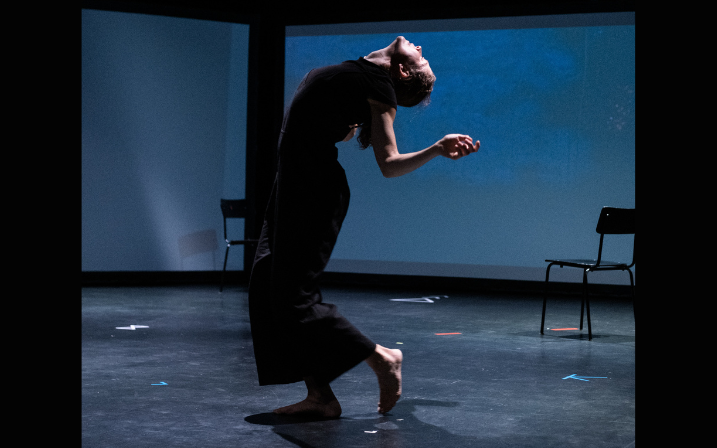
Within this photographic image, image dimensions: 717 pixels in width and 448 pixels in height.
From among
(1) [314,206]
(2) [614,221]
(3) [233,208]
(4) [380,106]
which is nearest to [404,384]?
(1) [314,206]

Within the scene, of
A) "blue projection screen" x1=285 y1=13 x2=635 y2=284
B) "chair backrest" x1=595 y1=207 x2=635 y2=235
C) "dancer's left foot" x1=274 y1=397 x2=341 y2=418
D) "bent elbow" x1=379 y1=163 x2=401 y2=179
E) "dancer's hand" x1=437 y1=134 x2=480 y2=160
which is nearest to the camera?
"dancer's hand" x1=437 y1=134 x2=480 y2=160

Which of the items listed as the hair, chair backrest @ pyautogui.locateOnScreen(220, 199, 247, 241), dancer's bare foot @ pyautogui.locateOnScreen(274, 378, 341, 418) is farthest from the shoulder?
chair backrest @ pyautogui.locateOnScreen(220, 199, 247, 241)

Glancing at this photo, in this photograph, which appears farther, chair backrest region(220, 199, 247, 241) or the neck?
chair backrest region(220, 199, 247, 241)

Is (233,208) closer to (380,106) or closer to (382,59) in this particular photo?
(382,59)

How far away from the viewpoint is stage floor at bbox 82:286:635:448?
7.94 ft

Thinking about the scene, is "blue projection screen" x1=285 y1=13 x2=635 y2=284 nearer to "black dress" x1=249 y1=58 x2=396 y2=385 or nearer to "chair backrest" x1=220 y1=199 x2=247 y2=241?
"chair backrest" x1=220 y1=199 x2=247 y2=241

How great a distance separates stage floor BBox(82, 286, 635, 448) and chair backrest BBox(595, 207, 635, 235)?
0.64 m

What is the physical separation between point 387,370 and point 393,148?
2.34ft

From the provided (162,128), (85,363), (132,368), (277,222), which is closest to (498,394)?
(277,222)

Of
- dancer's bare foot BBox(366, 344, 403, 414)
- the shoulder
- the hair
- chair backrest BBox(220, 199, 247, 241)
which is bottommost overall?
dancer's bare foot BBox(366, 344, 403, 414)

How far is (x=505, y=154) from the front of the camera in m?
7.16

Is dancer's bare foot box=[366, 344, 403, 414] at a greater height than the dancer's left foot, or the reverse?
dancer's bare foot box=[366, 344, 403, 414]

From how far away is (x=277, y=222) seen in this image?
2.44 meters

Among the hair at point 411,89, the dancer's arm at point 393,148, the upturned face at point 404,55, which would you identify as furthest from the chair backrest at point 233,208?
the dancer's arm at point 393,148
